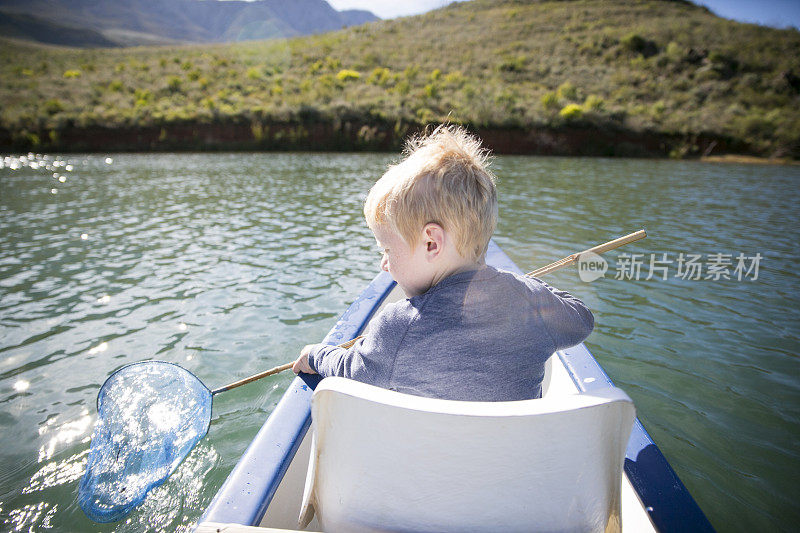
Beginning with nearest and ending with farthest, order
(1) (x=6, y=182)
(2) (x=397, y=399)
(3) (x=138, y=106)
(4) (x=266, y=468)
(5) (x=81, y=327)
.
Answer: (2) (x=397, y=399), (4) (x=266, y=468), (5) (x=81, y=327), (1) (x=6, y=182), (3) (x=138, y=106)

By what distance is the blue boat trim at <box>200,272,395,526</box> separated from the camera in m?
1.06

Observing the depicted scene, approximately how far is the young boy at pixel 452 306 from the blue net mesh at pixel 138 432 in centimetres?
134

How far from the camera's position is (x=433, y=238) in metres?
1.04

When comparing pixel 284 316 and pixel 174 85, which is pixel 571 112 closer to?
pixel 284 316

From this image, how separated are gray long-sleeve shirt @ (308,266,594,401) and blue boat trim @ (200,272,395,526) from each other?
47 cm

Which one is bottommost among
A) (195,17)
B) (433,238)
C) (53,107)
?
(433,238)

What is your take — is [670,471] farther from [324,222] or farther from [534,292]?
[324,222]

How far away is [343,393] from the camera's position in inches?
31.0

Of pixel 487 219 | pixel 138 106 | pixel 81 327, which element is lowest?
pixel 81 327

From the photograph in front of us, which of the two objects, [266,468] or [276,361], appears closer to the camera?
[266,468]

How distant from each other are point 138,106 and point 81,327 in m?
26.4

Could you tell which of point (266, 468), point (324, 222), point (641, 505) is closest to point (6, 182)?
point (324, 222)

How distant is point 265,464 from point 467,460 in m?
0.71

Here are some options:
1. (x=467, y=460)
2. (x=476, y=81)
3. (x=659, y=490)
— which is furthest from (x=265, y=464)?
(x=476, y=81)
